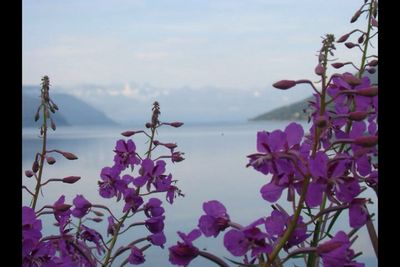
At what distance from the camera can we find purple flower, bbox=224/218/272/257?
79 centimetres

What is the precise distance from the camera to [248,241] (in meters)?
0.80

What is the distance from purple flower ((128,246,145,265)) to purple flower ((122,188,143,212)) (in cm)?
9

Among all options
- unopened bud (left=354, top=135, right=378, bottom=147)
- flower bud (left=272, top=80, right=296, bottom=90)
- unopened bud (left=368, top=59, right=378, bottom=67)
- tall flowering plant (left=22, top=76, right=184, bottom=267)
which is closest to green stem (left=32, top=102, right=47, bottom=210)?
tall flowering plant (left=22, top=76, right=184, bottom=267)

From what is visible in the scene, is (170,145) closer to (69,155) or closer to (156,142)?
(156,142)

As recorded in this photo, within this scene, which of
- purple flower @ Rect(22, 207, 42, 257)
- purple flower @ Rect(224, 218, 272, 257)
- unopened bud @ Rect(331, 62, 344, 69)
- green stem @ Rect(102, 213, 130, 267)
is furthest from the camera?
unopened bud @ Rect(331, 62, 344, 69)

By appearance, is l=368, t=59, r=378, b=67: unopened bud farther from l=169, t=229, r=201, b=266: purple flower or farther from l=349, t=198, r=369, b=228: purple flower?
l=169, t=229, r=201, b=266: purple flower

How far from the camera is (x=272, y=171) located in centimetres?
82

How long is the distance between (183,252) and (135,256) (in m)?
0.39

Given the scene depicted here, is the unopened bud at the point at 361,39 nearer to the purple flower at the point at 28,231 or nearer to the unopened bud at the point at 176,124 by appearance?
the unopened bud at the point at 176,124

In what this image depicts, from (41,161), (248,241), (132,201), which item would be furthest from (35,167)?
(248,241)

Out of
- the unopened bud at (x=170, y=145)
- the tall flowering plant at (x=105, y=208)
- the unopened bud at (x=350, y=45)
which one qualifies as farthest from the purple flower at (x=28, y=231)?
the unopened bud at (x=350, y=45)
